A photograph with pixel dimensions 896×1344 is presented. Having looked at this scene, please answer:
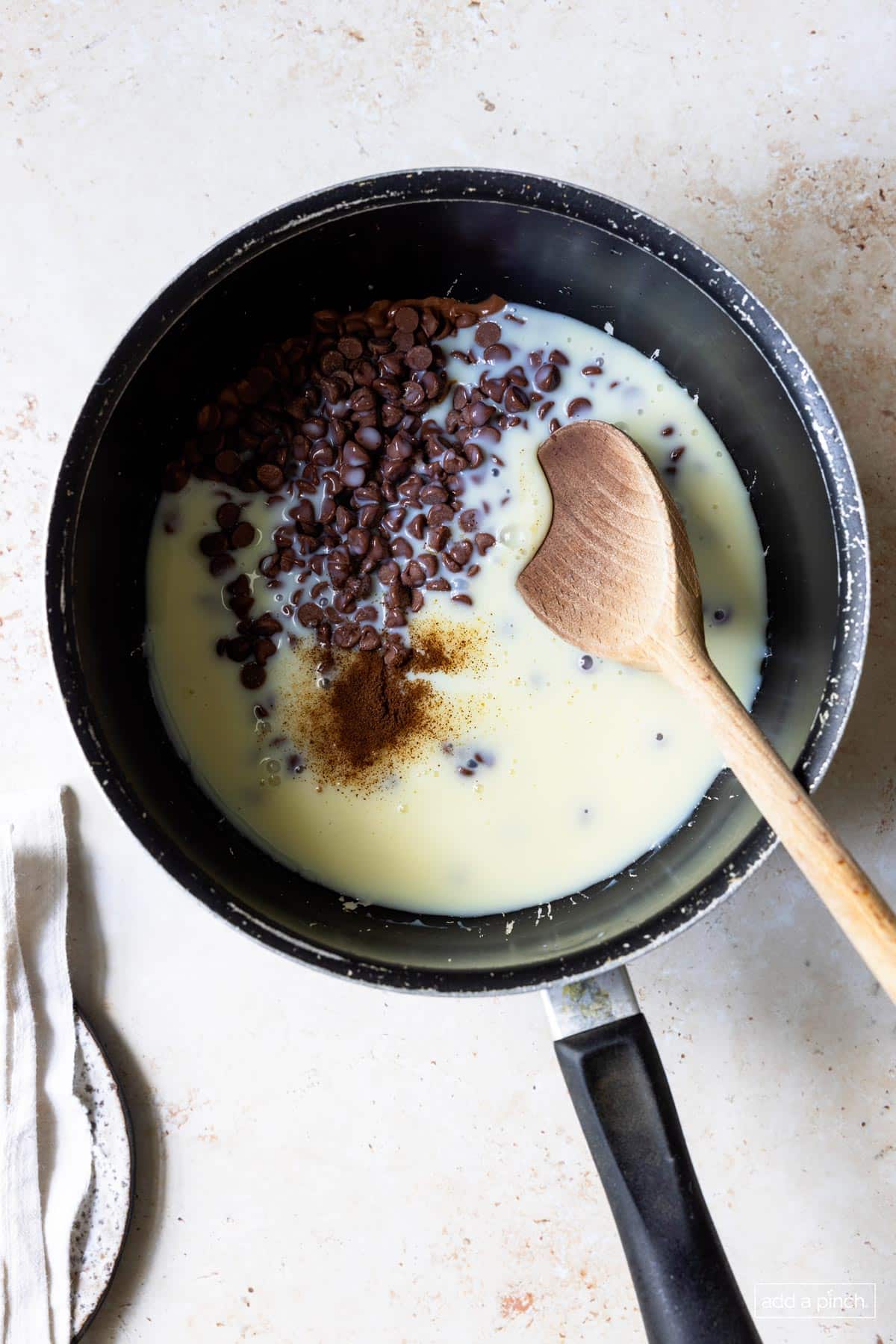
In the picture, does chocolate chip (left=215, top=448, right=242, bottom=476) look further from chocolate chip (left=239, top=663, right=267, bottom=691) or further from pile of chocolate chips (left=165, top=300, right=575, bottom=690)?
chocolate chip (left=239, top=663, right=267, bottom=691)

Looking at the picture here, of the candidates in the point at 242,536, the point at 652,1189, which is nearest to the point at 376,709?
the point at 242,536

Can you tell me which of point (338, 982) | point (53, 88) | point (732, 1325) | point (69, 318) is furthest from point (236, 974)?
point (53, 88)

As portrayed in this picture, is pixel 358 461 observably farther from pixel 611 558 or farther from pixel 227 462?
pixel 611 558

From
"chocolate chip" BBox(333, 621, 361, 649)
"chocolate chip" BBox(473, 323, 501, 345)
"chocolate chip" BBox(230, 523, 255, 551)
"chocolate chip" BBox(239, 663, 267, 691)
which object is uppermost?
"chocolate chip" BBox(473, 323, 501, 345)

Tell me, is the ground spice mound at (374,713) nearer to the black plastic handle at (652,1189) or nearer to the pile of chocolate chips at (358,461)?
the pile of chocolate chips at (358,461)

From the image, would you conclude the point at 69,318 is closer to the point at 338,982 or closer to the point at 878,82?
the point at 338,982

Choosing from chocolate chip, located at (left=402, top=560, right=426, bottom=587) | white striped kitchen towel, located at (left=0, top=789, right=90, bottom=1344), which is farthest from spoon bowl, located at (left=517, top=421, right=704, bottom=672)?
white striped kitchen towel, located at (left=0, top=789, right=90, bottom=1344)
